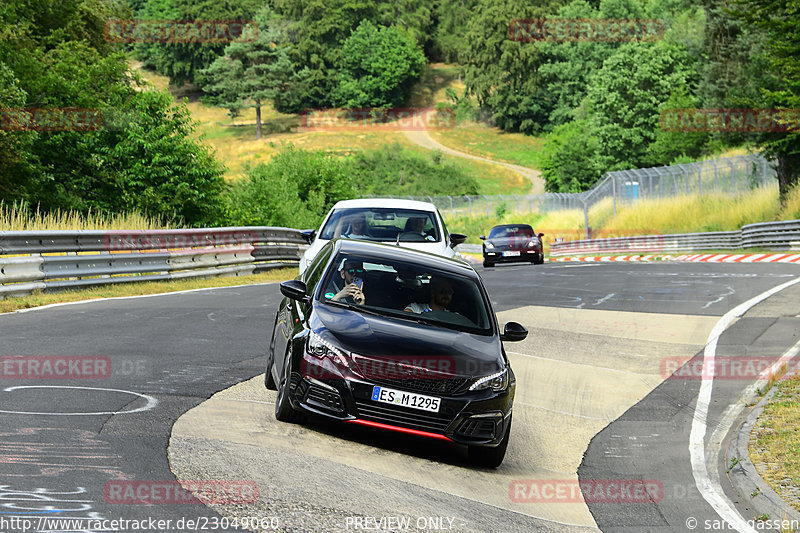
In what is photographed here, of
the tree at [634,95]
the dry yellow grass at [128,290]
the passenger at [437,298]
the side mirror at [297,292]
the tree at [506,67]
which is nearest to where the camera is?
the side mirror at [297,292]

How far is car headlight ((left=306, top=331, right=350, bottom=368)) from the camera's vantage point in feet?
23.7

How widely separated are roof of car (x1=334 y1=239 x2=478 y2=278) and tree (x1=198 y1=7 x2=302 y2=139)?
130 m

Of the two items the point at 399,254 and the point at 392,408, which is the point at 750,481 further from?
the point at 399,254

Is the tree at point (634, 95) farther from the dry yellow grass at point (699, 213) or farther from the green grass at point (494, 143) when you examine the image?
the green grass at point (494, 143)

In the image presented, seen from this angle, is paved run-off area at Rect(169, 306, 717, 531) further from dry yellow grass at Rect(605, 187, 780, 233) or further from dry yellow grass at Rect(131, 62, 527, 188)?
dry yellow grass at Rect(131, 62, 527, 188)

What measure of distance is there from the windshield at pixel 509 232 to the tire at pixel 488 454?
27.6 metres

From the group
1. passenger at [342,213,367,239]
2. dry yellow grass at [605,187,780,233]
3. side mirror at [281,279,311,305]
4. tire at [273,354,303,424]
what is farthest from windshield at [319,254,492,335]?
dry yellow grass at [605,187,780,233]

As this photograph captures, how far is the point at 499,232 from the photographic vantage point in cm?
3528

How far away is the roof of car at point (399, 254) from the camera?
859cm

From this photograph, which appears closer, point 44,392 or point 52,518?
point 52,518

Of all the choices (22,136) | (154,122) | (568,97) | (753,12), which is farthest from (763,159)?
(568,97)

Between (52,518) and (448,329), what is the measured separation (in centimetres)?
383

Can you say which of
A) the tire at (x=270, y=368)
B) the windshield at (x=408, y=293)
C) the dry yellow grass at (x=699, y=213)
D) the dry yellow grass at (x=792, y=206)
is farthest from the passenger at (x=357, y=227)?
the dry yellow grass at (x=699, y=213)

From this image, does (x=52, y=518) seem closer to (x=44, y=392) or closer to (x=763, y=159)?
(x=44, y=392)
